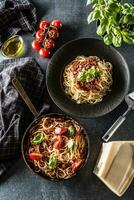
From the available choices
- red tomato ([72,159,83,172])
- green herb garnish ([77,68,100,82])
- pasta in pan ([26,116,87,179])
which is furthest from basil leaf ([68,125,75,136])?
green herb garnish ([77,68,100,82])

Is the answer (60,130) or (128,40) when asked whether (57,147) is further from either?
(128,40)

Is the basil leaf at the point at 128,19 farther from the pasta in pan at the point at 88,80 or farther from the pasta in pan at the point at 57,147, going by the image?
the pasta in pan at the point at 57,147

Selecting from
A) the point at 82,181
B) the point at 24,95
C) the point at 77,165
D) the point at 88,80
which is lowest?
the point at 82,181

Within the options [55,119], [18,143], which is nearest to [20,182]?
[18,143]

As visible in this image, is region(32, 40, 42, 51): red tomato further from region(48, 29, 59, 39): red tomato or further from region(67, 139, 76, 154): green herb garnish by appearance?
region(67, 139, 76, 154): green herb garnish

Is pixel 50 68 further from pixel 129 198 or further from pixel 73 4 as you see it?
pixel 129 198

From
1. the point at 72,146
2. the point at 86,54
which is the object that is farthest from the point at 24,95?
the point at 86,54
